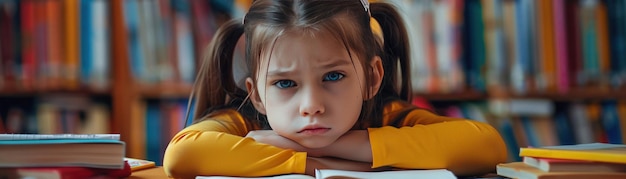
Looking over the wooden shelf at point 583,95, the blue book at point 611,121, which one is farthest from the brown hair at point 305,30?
the blue book at point 611,121

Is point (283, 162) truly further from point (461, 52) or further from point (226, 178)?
point (461, 52)

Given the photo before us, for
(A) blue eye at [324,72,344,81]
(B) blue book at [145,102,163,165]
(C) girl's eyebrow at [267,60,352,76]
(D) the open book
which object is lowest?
(B) blue book at [145,102,163,165]

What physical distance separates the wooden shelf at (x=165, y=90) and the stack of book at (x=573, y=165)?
1223 millimetres

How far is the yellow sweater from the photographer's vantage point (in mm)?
849

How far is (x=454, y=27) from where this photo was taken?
1.81m

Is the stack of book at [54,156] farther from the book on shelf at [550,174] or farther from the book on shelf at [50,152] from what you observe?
the book on shelf at [550,174]

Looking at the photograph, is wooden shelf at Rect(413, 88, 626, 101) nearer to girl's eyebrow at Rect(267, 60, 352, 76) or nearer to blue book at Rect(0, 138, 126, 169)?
girl's eyebrow at Rect(267, 60, 352, 76)

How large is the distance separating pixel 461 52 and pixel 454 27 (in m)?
0.07

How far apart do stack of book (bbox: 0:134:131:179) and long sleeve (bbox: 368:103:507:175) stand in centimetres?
34

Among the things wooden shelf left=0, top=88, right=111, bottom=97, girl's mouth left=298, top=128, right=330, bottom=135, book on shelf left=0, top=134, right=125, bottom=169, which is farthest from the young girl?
wooden shelf left=0, top=88, right=111, bottom=97

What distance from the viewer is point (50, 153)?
2.65 feet

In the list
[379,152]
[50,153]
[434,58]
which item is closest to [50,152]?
[50,153]

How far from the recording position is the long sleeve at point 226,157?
0.85m

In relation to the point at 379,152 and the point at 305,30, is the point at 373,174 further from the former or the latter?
the point at 305,30
